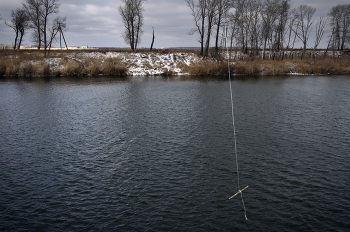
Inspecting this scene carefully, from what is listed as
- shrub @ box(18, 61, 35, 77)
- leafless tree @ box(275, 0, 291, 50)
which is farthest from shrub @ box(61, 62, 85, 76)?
leafless tree @ box(275, 0, 291, 50)

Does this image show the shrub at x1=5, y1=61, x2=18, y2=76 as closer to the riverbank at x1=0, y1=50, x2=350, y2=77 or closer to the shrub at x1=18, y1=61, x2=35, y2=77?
the riverbank at x1=0, y1=50, x2=350, y2=77

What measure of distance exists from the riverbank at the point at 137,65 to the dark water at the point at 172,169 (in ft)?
100

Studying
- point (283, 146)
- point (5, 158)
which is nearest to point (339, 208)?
point (283, 146)

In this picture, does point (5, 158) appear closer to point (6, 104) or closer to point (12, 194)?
point (12, 194)

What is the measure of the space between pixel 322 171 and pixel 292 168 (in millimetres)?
1267

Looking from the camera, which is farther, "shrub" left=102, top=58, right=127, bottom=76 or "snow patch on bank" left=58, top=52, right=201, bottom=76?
A: "snow patch on bank" left=58, top=52, right=201, bottom=76

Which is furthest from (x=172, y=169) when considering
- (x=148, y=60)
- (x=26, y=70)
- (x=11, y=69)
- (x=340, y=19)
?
(x=340, y=19)

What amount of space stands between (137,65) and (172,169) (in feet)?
161

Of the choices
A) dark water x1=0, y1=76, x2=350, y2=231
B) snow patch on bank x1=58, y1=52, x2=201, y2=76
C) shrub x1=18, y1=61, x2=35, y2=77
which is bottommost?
dark water x1=0, y1=76, x2=350, y2=231

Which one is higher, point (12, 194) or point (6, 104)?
point (6, 104)

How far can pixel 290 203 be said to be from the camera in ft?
30.1

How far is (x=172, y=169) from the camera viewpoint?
11828 mm

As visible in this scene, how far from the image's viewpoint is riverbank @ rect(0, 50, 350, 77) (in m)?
50.5

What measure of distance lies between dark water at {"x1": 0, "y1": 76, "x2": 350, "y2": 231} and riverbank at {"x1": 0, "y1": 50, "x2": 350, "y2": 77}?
30631mm
